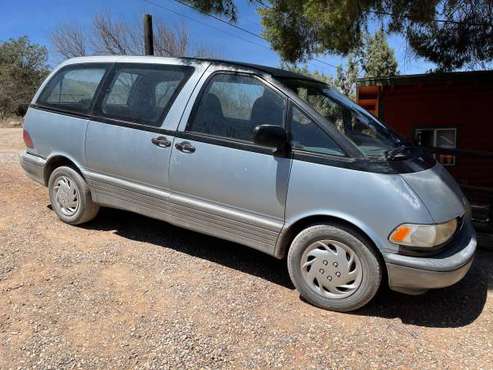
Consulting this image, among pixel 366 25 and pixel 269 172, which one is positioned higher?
pixel 366 25

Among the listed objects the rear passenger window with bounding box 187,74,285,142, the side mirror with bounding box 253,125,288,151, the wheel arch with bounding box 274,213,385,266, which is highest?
the rear passenger window with bounding box 187,74,285,142

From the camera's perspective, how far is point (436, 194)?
3242 millimetres

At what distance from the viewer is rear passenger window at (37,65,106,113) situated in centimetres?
456

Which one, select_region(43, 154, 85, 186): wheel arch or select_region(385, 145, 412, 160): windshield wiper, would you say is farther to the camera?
select_region(43, 154, 85, 186): wheel arch

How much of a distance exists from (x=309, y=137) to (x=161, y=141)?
1355 millimetres

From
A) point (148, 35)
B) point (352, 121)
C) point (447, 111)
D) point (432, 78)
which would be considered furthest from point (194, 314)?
point (148, 35)

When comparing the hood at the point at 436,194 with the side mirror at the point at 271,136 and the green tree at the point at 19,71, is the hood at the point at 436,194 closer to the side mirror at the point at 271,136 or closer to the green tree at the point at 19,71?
the side mirror at the point at 271,136

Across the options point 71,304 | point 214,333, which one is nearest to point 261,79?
point 214,333

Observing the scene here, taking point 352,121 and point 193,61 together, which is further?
point 193,61

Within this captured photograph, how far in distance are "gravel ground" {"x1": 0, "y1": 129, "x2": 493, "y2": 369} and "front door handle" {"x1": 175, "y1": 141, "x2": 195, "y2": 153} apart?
1033 millimetres

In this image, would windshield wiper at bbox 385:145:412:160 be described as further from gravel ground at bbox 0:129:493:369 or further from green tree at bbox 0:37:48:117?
green tree at bbox 0:37:48:117

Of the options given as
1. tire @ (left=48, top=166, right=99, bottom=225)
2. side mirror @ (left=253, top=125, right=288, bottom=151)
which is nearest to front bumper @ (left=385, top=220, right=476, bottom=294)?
side mirror @ (left=253, top=125, right=288, bottom=151)

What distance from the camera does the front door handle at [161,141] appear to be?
155 inches

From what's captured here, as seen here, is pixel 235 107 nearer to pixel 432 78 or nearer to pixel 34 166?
pixel 34 166
